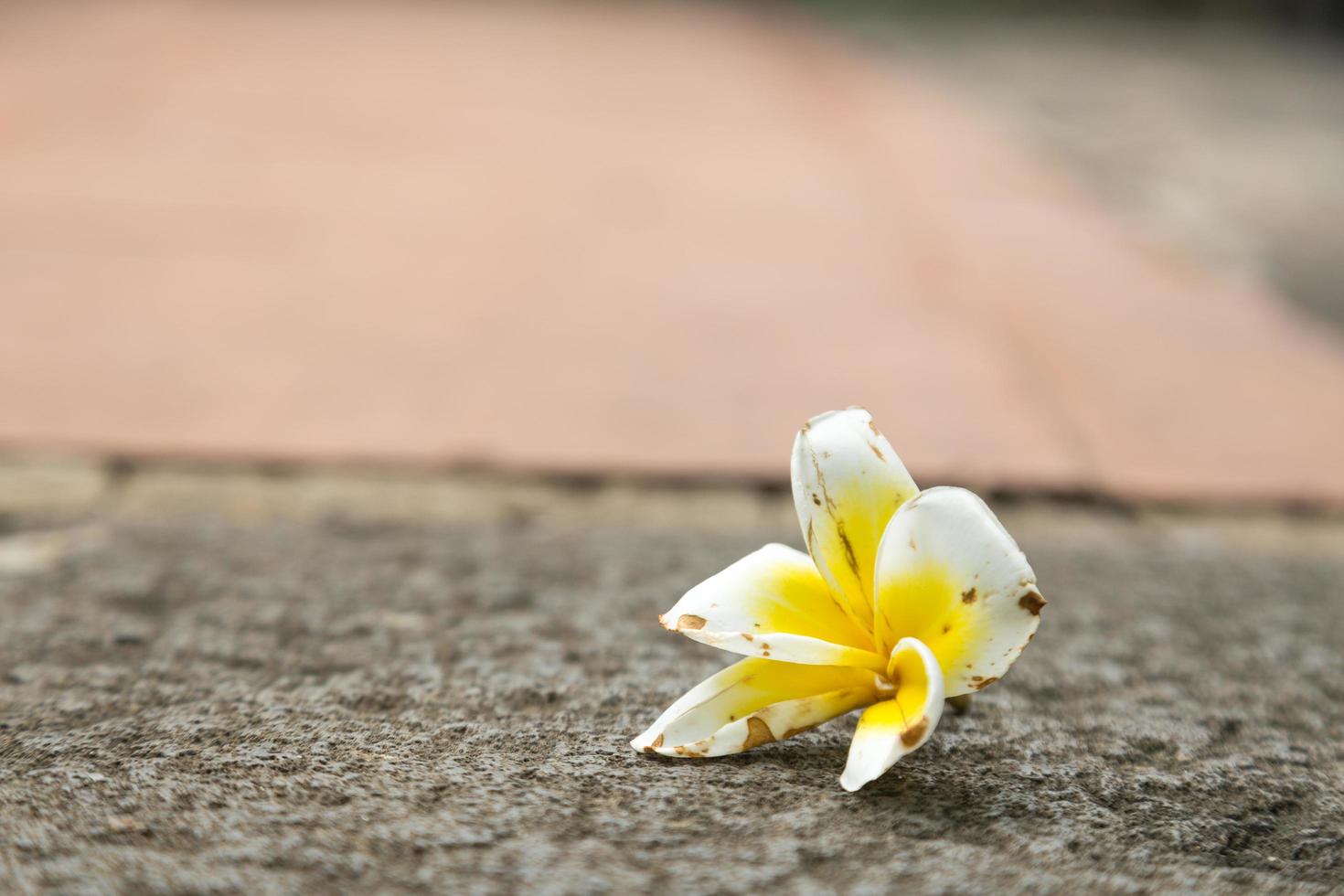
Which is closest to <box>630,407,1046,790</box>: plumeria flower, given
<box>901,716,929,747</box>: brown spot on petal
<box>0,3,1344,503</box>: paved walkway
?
<box>901,716,929,747</box>: brown spot on petal

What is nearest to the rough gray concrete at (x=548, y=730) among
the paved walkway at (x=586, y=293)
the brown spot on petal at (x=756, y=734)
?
the brown spot on petal at (x=756, y=734)

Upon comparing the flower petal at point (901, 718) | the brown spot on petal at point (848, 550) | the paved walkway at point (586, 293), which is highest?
the brown spot on petal at point (848, 550)

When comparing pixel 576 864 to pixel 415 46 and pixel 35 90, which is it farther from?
pixel 415 46

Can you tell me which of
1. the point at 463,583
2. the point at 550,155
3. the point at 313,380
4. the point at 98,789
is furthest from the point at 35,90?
the point at 98,789

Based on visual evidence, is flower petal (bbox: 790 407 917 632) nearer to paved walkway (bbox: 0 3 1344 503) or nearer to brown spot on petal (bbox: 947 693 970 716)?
brown spot on petal (bbox: 947 693 970 716)

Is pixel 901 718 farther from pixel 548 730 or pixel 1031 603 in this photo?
pixel 548 730

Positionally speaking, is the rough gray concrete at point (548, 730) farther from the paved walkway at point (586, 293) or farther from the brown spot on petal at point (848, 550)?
the paved walkway at point (586, 293)

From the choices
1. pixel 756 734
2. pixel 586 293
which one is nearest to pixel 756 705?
pixel 756 734
